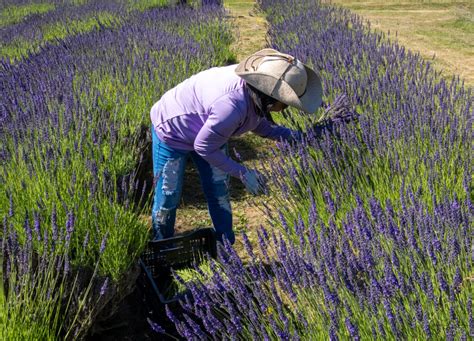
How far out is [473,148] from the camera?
2754 mm

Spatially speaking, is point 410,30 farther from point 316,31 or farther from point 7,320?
point 7,320

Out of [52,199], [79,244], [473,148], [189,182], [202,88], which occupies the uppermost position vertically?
[202,88]

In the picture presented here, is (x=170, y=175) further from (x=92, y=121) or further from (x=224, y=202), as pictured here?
(x=92, y=121)

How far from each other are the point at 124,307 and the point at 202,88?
4.17 ft

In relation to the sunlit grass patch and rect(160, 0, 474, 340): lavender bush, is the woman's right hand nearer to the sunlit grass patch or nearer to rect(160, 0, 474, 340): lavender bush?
rect(160, 0, 474, 340): lavender bush

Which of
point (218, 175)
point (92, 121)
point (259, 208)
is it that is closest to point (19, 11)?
point (92, 121)

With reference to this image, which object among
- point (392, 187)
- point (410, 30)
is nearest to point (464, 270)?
point (392, 187)

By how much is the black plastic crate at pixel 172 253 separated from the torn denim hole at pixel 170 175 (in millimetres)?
272

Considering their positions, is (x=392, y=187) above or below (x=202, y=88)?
below

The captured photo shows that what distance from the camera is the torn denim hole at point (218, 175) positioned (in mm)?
2881

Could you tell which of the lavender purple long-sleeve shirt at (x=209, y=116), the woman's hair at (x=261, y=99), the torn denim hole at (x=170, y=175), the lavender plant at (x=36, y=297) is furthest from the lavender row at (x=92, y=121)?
the woman's hair at (x=261, y=99)

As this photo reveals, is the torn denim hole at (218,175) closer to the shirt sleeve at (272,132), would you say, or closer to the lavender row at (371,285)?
the shirt sleeve at (272,132)

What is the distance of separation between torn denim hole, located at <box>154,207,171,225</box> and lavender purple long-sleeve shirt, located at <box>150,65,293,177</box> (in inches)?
16.7

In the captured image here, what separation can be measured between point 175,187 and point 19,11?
33.1ft
